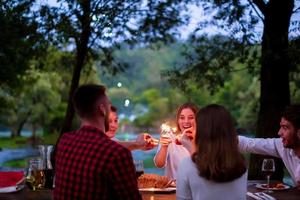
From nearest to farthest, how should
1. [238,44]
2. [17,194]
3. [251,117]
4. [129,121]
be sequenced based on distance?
[17,194] → [238,44] → [251,117] → [129,121]

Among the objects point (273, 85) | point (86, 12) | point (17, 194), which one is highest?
point (86, 12)

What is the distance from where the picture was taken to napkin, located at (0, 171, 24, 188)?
2988 mm

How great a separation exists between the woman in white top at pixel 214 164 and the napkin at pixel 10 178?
1406 mm

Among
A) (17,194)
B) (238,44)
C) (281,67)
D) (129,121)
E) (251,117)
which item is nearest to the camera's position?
(17,194)

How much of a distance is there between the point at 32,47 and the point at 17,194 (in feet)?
13.1

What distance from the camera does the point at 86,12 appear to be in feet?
19.3

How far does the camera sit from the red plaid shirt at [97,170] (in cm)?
180

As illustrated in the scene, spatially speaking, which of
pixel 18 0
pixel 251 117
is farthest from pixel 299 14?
pixel 251 117

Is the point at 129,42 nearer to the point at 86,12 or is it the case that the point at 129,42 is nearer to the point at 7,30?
the point at 86,12

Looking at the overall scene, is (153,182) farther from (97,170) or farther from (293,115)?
(97,170)

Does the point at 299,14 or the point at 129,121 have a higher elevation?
the point at 299,14

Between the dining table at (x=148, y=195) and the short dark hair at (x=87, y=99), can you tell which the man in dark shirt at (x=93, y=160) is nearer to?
the short dark hair at (x=87, y=99)

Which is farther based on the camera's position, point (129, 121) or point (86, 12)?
point (129, 121)

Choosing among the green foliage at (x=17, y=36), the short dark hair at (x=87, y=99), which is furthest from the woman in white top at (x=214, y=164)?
the green foliage at (x=17, y=36)
